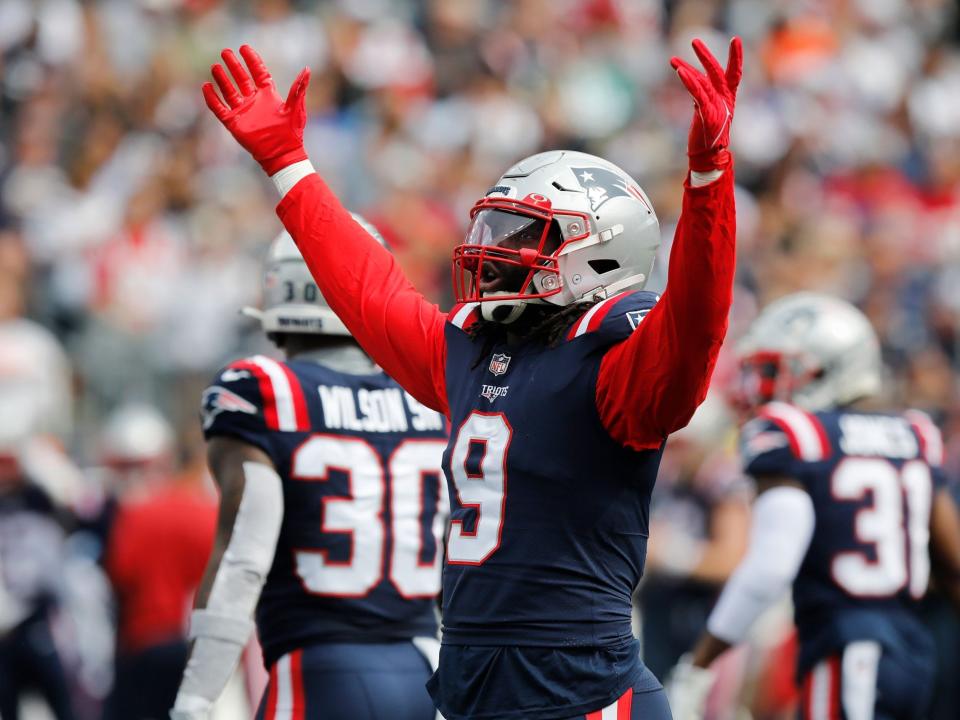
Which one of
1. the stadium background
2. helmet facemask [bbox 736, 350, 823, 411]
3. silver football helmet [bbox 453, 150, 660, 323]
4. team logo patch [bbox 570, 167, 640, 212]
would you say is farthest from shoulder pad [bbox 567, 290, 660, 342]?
the stadium background

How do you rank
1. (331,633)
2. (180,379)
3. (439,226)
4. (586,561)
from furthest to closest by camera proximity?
(439,226)
(180,379)
(331,633)
(586,561)

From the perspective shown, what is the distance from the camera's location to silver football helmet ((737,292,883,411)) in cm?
586

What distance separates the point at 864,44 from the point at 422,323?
41.2ft

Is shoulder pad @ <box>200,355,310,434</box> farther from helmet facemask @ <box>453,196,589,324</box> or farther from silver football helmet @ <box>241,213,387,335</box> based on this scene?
helmet facemask @ <box>453,196,589,324</box>

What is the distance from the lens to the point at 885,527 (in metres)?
5.37

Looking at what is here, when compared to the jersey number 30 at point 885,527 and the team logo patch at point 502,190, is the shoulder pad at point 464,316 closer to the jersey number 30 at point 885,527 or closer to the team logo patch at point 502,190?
the team logo patch at point 502,190

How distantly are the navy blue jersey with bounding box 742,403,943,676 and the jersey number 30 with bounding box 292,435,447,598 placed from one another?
1288 millimetres

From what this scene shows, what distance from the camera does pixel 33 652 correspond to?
8.28 metres

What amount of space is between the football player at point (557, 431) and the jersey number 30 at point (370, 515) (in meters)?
0.80

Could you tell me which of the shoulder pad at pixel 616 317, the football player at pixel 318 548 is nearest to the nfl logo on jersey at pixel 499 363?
the shoulder pad at pixel 616 317

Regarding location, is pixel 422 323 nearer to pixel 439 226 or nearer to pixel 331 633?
pixel 331 633

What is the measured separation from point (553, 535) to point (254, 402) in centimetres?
128

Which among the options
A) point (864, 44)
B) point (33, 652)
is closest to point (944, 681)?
point (33, 652)

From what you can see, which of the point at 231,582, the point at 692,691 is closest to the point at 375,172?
the point at 692,691
